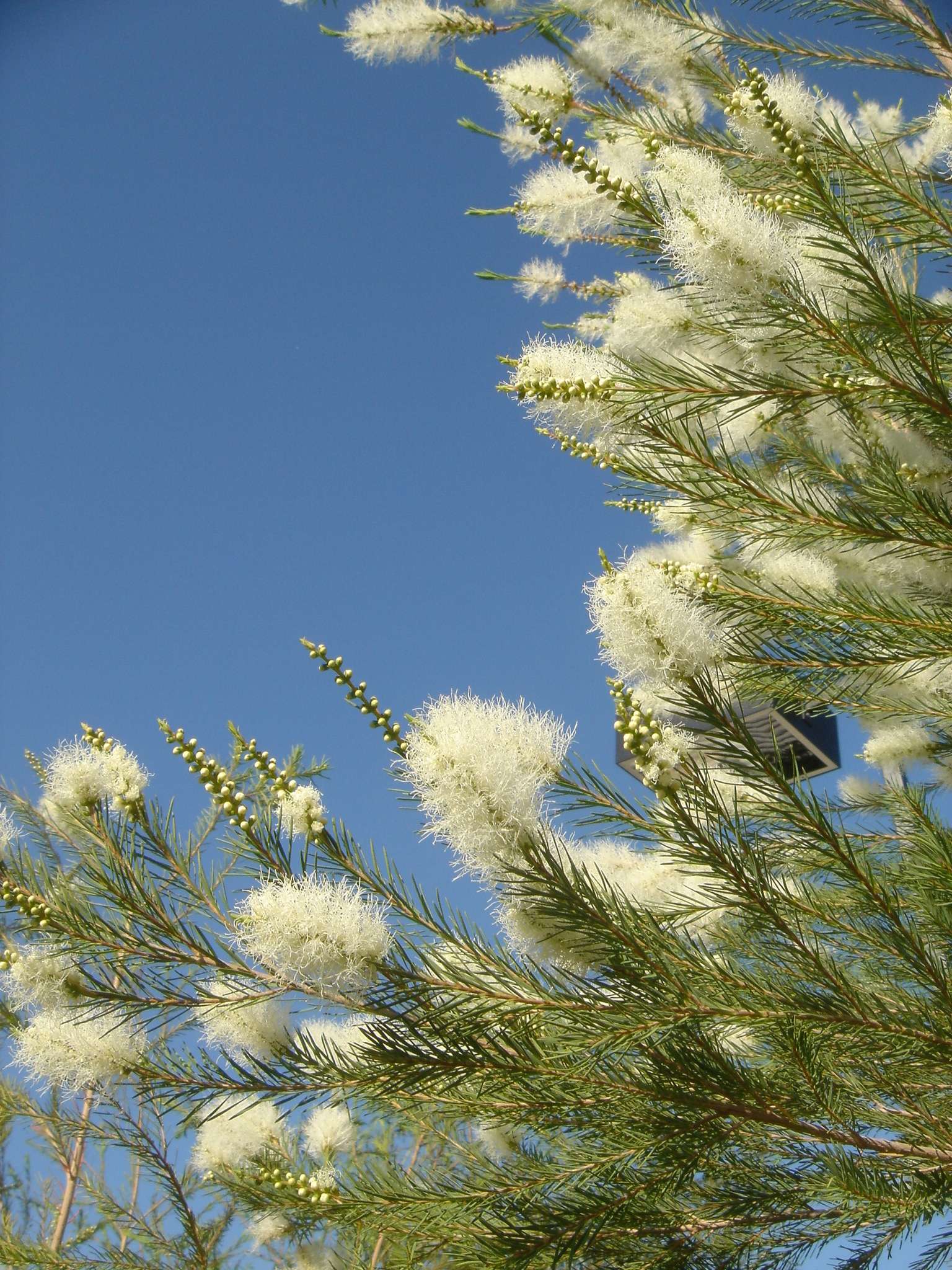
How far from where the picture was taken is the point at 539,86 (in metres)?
3.07

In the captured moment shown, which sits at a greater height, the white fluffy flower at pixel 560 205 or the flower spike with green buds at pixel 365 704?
the white fluffy flower at pixel 560 205

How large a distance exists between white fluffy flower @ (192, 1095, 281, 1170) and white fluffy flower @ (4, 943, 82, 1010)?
141 cm

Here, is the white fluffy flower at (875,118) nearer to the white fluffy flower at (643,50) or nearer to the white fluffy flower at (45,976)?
the white fluffy flower at (643,50)

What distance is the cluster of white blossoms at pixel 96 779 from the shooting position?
1.88m

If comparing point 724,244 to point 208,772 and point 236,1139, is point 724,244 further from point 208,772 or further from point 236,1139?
point 236,1139

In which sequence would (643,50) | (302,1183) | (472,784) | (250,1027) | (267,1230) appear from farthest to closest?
(267,1230) → (643,50) → (302,1183) → (250,1027) → (472,784)

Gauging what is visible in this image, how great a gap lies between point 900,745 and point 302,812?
233 cm

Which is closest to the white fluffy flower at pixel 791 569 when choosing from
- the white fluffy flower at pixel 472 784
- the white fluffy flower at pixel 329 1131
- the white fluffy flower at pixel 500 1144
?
the white fluffy flower at pixel 472 784

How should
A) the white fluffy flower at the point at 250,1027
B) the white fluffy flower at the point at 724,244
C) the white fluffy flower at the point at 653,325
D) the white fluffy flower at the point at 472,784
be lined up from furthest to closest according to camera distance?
the white fluffy flower at the point at 653,325, the white fluffy flower at the point at 250,1027, the white fluffy flower at the point at 724,244, the white fluffy flower at the point at 472,784

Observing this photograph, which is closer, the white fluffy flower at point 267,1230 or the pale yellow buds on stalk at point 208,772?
the pale yellow buds on stalk at point 208,772

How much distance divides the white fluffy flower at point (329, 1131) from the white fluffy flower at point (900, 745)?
7.66 feet

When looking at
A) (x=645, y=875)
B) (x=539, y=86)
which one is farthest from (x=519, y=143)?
(x=645, y=875)

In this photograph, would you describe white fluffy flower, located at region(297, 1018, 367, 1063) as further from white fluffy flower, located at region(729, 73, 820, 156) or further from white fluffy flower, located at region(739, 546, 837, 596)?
white fluffy flower, located at region(729, 73, 820, 156)

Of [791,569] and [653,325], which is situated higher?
[653,325]
